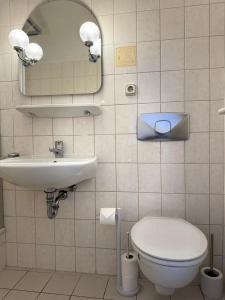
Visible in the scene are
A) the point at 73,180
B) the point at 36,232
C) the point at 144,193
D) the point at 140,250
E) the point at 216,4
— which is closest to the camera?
the point at 140,250

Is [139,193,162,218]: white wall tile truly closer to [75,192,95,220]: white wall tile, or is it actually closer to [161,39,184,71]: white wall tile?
[75,192,95,220]: white wall tile

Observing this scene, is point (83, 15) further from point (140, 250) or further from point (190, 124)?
point (140, 250)

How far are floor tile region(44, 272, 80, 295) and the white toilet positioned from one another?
1.94ft

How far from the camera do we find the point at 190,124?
1.38 meters

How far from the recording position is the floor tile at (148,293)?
1.27m

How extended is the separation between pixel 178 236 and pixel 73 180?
0.60 metres

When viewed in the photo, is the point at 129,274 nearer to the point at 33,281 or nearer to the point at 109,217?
the point at 109,217

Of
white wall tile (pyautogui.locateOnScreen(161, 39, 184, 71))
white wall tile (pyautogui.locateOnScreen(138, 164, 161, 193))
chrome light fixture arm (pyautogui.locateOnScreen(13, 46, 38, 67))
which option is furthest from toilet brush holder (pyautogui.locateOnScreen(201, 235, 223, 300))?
chrome light fixture arm (pyautogui.locateOnScreen(13, 46, 38, 67))

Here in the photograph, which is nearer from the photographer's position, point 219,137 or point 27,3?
point 219,137

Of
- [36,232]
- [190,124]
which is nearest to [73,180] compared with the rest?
[36,232]

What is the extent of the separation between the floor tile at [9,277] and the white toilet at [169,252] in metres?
0.95

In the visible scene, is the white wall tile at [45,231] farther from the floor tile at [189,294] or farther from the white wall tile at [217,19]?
the white wall tile at [217,19]

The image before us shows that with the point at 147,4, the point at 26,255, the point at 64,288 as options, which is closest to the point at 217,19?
the point at 147,4

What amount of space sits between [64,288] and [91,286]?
0.56 feet
